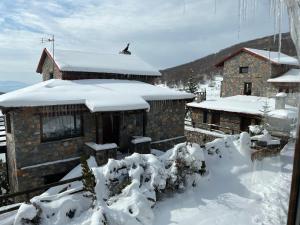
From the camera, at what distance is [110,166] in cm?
725

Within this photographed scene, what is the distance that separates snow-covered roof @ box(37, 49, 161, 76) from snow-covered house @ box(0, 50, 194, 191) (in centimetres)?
8

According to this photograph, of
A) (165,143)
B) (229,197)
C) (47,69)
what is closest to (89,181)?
(229,197)

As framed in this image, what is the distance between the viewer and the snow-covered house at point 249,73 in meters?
22.0

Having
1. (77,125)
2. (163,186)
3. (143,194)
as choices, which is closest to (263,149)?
(163,186)

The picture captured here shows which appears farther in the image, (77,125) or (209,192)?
(77,125)

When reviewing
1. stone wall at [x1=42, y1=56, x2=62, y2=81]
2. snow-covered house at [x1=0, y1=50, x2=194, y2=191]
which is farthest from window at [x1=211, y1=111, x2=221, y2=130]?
stone wall at [x1=42, y1=56, x2=62, y2=81]

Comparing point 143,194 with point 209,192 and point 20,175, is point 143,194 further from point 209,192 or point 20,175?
point 20,175

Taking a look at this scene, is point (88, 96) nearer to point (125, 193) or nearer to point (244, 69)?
point (125, 193)

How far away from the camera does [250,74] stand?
23391 millimetres

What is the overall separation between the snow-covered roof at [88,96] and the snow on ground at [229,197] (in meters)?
4.07

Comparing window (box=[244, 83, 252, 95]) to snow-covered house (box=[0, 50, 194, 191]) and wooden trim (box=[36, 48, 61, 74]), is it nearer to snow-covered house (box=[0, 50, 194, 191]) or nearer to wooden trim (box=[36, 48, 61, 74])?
snow-covered house (box=[0, 50, 194, 191])

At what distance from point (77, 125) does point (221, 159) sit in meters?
6.08

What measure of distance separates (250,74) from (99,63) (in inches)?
579

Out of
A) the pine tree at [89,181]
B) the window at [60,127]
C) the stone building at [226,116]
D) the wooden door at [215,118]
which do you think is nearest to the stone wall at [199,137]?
the stone building at [226,116]
